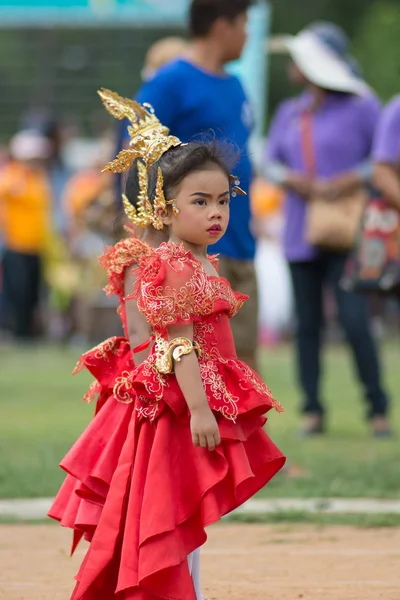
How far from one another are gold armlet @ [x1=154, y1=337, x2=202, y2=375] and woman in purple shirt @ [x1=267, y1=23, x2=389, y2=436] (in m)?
4.55

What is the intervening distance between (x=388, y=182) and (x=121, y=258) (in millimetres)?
3493

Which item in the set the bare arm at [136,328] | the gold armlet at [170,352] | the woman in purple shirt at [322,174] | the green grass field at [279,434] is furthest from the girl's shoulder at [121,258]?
the woman in purple shirt at [322,174]

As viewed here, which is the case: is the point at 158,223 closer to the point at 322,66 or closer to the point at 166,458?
the point at 166,458

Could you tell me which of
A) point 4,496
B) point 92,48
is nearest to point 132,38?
point 92,48

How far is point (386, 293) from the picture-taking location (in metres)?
7.77

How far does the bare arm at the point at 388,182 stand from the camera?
25.0ft

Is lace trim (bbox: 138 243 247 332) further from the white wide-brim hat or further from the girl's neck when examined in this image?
the white wide-brim hat

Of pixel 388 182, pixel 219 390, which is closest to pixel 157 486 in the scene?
pixel 219 390

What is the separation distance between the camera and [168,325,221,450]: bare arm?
3.93 metres

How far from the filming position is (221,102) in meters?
6.16

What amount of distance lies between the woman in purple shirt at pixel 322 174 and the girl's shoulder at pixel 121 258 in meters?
4.07

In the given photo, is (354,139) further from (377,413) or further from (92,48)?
(92,48)

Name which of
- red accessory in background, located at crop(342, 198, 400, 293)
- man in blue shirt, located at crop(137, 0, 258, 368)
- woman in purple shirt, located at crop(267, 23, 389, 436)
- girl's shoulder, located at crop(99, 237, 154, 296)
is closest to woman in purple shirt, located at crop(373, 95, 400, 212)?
red accessory in background, located at crop(342, 198, 400, 293)

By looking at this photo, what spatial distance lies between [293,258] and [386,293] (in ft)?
3.42
